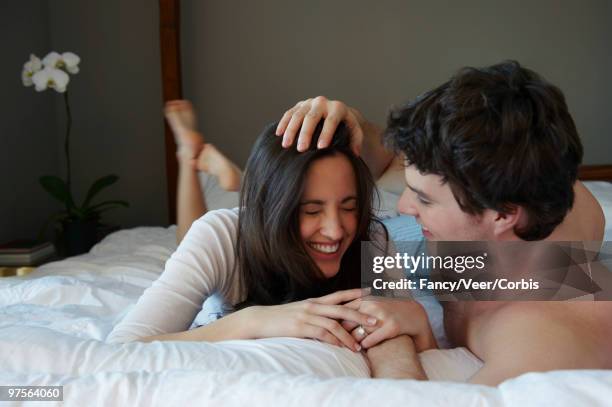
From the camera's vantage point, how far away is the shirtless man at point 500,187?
771 millimetres

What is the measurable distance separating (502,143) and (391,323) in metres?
0.28

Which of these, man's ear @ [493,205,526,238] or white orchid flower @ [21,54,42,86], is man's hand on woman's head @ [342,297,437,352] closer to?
man's ear @ [493,205,526,238]

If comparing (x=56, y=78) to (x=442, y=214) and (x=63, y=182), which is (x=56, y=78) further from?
(x=442, y=214)

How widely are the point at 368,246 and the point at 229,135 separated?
1800 millimetres

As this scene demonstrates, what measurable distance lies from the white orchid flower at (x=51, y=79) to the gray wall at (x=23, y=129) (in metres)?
0.28

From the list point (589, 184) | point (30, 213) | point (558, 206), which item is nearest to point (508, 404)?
point (558, 206)

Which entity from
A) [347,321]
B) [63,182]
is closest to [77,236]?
[63,182]

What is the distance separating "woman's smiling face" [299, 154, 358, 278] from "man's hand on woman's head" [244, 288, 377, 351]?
0.17m

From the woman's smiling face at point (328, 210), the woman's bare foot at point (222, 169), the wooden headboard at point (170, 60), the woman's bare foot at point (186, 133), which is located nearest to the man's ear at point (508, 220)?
the woman's smiling face at point (328, 210)

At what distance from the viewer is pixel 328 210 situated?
41.6 inches

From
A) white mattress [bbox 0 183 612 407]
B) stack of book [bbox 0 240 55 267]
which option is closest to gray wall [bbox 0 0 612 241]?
stack of book [bbox 0 240 55 267]

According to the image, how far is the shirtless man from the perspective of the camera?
30.4 inches

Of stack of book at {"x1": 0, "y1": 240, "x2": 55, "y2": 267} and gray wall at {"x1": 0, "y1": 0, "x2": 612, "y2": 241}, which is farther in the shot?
gray wall at {"x1": 0, "y1": 0, "x2": 612, "y2": 241}

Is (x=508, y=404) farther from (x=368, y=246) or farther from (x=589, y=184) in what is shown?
(x=589, y=184)
